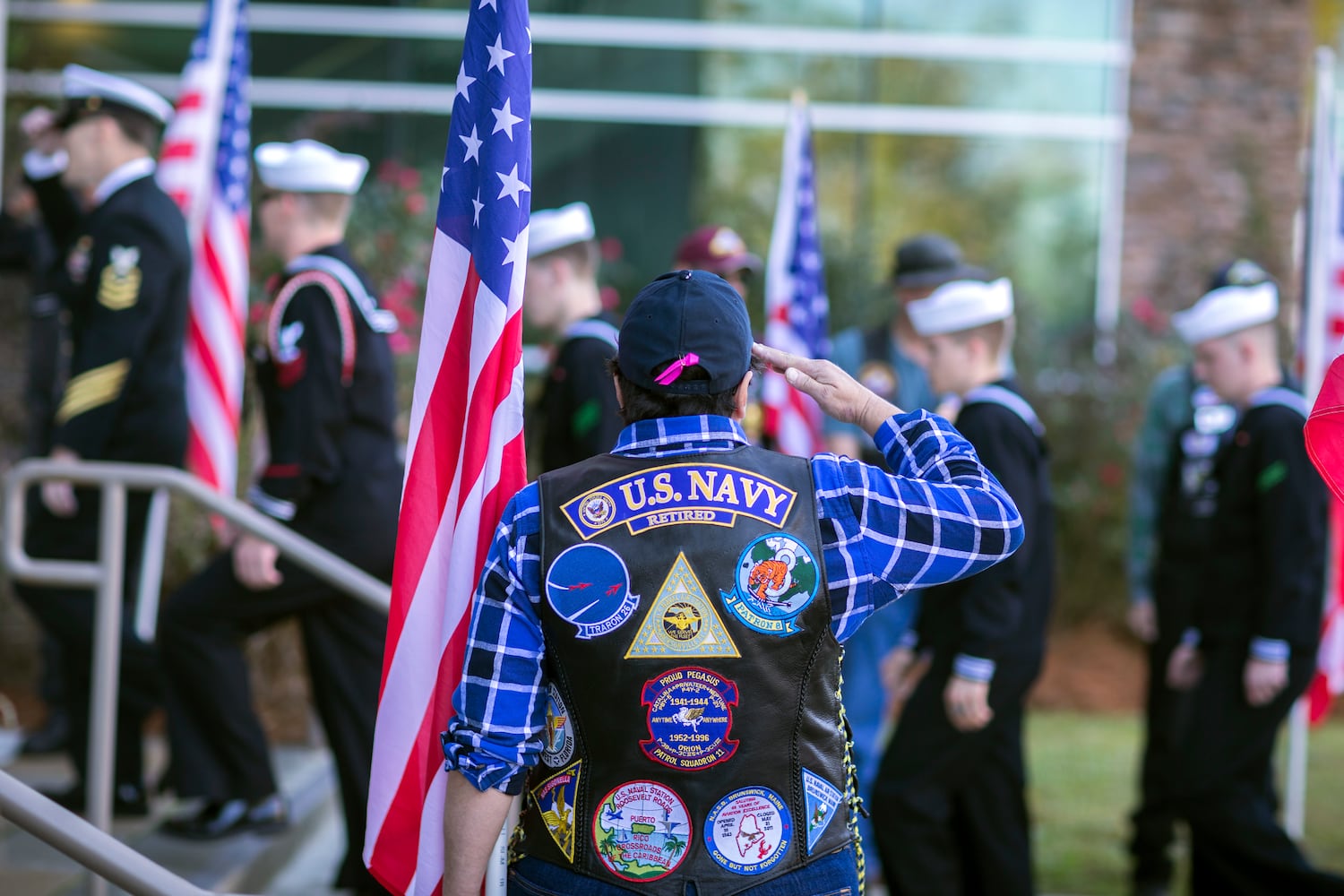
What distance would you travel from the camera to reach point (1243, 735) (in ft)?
13.9

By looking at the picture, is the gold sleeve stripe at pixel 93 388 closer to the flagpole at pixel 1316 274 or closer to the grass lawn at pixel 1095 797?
the grass lawn at pixel 1095 797

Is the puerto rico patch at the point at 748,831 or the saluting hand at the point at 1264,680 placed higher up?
the puerto rico patch at the point at 748,831

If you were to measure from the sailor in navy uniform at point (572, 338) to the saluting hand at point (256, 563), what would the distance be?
0.93m

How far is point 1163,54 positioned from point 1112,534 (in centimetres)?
451

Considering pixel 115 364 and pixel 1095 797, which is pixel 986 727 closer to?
pixel 1095 797

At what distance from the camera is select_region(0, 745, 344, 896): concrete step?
4.04 m

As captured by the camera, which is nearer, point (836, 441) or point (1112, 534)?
point (836, 441)

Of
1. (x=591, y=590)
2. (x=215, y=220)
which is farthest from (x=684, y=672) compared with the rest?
(x=215, y=220)

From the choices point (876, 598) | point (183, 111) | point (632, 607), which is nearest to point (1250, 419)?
point (876, 598)

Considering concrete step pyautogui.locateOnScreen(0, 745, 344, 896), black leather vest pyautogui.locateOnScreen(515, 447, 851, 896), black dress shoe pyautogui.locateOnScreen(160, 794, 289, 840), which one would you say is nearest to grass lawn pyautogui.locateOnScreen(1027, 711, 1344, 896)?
concrete step pyautogui.locateOnScreen(0, 745, 344, 896)

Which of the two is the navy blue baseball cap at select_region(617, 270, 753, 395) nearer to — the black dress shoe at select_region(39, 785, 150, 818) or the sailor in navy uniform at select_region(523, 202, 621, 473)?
the sailor in navy uniform at select_region(523, 202, 621, 473)

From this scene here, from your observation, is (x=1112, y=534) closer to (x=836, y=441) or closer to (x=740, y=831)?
(x=836, y=441)

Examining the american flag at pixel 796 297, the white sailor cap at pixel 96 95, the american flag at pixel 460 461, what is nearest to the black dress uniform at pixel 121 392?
the white sailor cap at pixel 96 95

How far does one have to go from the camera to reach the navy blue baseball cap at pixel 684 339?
7.19 ft
